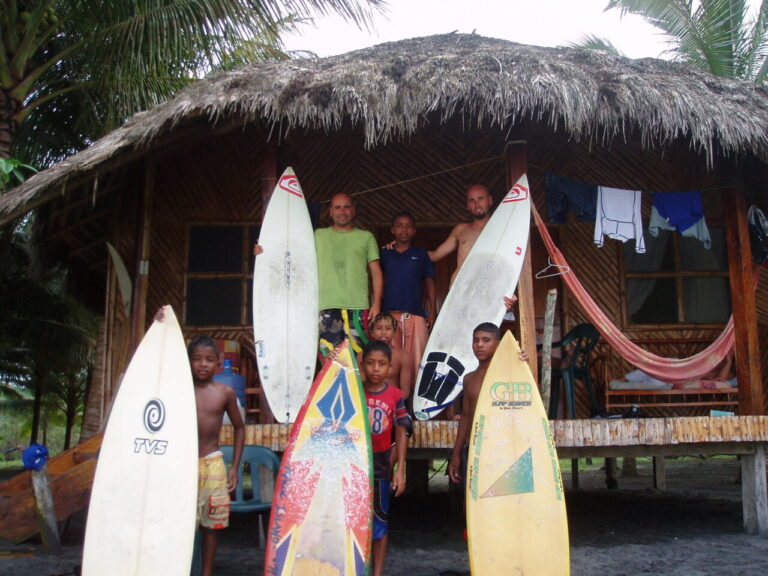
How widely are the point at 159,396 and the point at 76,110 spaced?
601cm

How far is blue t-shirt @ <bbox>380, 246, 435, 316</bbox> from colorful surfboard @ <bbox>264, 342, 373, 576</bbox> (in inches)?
44.9

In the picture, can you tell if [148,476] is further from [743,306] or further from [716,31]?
[716,31]

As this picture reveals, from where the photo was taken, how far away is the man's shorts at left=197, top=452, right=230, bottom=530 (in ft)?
11.6

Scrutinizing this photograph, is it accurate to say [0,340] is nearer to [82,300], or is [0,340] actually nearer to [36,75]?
[82,300]

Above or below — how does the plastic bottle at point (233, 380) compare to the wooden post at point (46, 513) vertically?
above

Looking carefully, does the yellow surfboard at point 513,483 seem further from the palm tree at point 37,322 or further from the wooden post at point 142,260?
the palm tree at point 37,322

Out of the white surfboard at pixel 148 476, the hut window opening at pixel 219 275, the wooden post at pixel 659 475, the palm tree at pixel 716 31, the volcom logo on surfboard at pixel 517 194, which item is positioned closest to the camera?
the white surfboard at pixel 148 476

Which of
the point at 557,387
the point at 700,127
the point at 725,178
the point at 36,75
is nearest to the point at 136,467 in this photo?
the point at 557,387

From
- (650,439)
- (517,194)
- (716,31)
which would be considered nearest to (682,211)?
(517,194)

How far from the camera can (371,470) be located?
3625mm

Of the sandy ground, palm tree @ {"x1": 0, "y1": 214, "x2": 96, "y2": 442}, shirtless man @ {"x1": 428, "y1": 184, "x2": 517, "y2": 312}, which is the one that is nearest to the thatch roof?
shirtless man @ {"x1": 428, "y1": 184, "x2": 517, "y2": 312}

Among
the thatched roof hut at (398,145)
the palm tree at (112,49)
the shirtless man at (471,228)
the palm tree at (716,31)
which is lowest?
the shirtless man at (471,228)

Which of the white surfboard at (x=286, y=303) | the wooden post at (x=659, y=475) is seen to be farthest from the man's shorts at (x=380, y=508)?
the wooden post at (x=659, y=475)

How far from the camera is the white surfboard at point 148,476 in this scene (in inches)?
133
